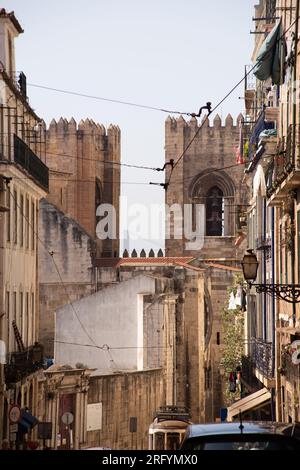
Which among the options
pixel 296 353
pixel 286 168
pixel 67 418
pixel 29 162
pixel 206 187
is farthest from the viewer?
pixel 206 187

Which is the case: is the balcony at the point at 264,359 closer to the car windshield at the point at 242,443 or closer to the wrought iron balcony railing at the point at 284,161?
the wrought iron balcony railing at the point at 284,161

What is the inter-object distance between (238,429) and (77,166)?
62.2 meters

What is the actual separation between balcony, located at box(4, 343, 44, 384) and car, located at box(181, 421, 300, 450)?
18.1m

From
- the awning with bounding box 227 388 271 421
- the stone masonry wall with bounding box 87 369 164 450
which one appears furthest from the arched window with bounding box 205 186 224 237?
the awning with bounding box 227 388 271 421

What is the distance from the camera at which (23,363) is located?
3138cm

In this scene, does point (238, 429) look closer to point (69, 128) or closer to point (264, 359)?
point (264, 359)

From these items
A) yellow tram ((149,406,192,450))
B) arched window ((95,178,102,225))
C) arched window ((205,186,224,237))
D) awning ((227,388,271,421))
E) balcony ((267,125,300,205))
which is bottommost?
yellow tram ((149,406,192,450))

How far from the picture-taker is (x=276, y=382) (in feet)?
94.0

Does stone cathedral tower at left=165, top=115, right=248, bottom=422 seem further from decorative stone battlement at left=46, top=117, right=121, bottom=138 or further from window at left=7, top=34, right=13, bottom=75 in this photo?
window at left=7, top=34, right=13, bottom=75

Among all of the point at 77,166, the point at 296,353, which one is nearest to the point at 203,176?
the point at 77,166

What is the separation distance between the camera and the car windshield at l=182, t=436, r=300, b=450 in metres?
11.3
